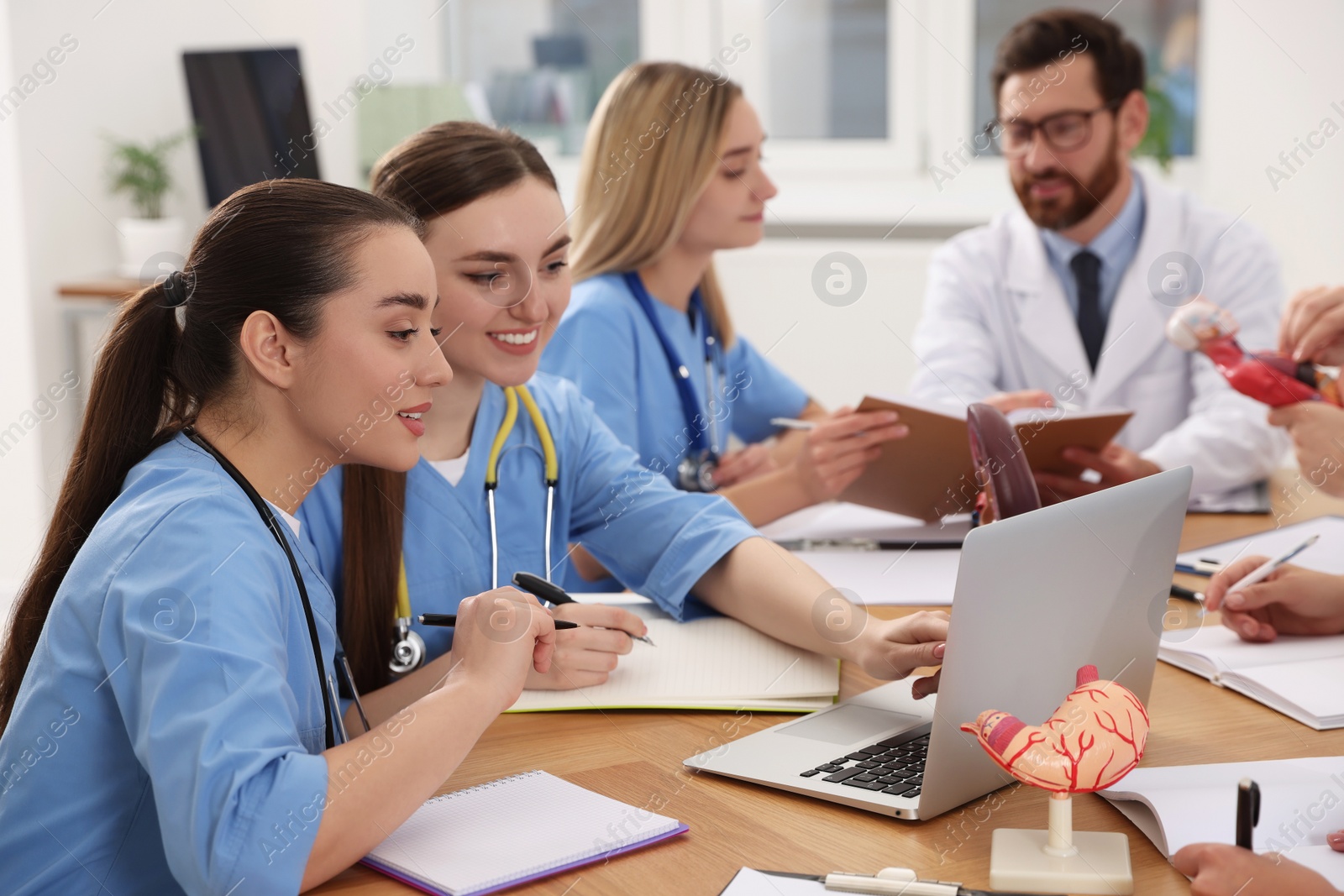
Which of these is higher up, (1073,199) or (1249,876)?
(1073,199)

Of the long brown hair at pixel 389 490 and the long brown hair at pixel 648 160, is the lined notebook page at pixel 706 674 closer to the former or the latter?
the long brown hair at pixel 389 490

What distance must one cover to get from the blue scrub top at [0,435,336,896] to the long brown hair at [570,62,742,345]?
1146mm

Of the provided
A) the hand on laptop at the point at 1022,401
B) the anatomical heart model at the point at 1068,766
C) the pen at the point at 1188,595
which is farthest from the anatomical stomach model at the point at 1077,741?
the hand on laptop at the point at 1022,401

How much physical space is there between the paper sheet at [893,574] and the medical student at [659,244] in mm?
301

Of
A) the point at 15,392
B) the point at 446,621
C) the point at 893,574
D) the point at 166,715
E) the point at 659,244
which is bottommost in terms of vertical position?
the point at 15,392

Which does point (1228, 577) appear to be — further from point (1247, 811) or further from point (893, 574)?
point (1247, 811)

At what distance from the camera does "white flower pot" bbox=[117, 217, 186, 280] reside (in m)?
3.77

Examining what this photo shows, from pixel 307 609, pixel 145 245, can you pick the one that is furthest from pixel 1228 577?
pixel 145 245

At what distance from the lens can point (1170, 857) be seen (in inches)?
33.4

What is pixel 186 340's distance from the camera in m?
1.07

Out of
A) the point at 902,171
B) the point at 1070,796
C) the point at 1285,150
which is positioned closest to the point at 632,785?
the point at 1070,796

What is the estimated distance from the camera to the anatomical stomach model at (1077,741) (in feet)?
2.69

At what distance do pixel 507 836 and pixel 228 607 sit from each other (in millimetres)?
259

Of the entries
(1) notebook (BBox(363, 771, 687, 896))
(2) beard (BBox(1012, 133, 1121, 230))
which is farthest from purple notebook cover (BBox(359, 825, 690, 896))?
(2) beard (BBox(1012, 133, 1121, 230))
